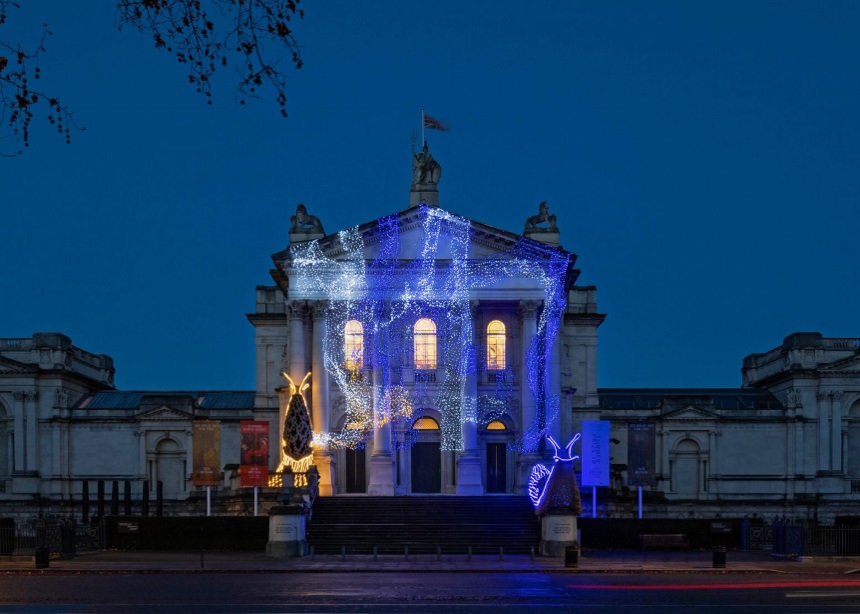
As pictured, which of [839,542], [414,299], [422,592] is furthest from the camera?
[414,299]

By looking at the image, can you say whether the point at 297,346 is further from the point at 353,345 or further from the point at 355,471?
the point at 355,471

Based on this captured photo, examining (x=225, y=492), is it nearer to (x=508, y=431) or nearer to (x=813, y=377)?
(x=508, y=431)

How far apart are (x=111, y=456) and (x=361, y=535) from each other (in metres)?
33.0

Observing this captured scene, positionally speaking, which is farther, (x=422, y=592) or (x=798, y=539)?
(x=798, y=539)

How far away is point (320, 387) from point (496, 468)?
9.92 m

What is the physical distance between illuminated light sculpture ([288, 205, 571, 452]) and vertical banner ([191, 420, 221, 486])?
8268 mm

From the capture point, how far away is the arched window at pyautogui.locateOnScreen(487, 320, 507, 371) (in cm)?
6247

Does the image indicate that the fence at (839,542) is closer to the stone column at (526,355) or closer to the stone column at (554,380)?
the stone column at (554,380)

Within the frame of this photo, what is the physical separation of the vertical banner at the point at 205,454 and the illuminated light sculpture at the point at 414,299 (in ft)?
27.1

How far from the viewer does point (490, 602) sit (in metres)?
27.4

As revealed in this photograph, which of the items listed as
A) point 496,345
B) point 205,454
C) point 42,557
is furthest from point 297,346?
point 42,557

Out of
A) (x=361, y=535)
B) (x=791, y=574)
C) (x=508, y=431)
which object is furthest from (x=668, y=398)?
(x=791, y=574)

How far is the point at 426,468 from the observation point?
202ft

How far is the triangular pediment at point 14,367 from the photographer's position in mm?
75750
